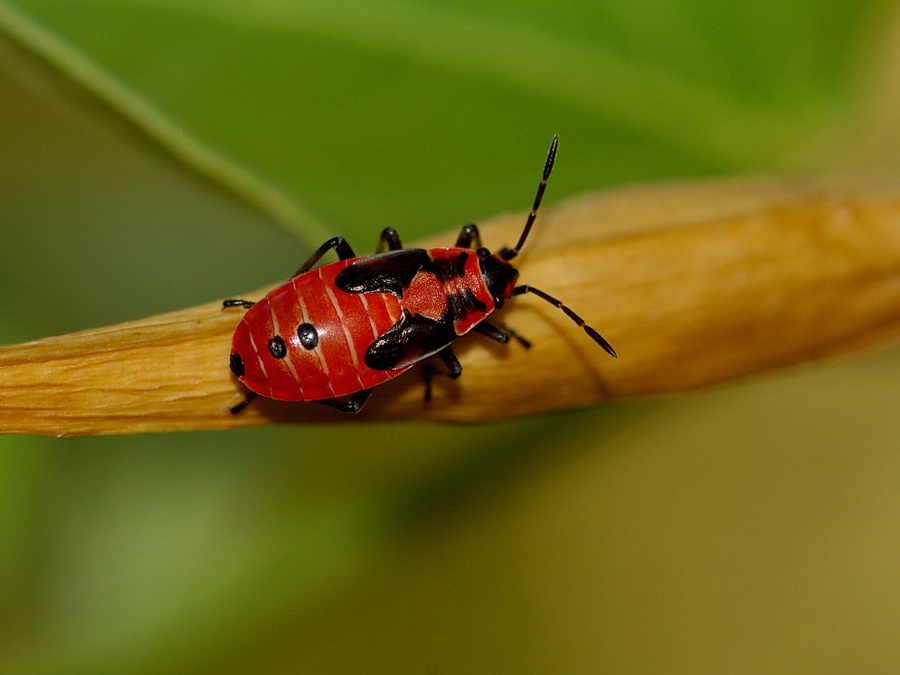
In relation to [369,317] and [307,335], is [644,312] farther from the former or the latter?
[307,335]

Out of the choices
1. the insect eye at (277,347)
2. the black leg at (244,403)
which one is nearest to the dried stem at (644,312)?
the black leg at (244,403)

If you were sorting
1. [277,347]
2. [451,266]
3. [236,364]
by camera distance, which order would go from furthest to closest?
[451,266] → [277,347] → [236,364]

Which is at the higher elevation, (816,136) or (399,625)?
(816,136)

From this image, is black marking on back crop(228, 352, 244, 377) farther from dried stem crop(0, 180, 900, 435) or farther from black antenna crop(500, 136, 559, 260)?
black antenna crop(500, 136, 559, 260)

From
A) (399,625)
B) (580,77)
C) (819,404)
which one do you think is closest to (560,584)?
(399,625)

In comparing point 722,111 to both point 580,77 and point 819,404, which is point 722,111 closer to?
point 580,77

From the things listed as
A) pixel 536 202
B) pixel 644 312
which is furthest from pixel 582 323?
pixel 536 202

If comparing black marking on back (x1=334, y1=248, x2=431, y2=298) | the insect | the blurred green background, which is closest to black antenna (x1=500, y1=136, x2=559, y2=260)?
the insect

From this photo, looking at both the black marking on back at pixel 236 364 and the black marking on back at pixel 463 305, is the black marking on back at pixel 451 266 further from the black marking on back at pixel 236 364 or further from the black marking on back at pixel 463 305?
the black marking on back at pixel 236 364
